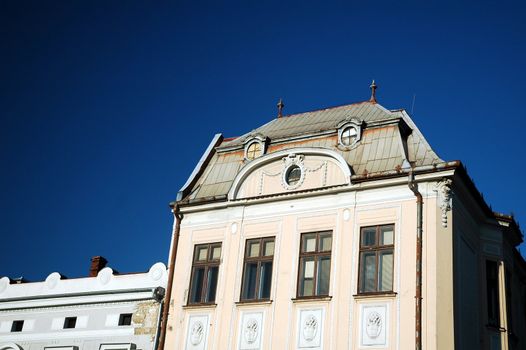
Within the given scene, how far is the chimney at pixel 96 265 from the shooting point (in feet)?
92.3

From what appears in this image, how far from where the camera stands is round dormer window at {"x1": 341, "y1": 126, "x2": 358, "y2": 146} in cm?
2275

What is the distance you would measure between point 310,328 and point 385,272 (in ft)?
8.75

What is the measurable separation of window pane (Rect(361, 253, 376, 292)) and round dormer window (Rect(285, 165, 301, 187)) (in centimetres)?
356

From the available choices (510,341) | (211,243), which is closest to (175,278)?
(211,243)

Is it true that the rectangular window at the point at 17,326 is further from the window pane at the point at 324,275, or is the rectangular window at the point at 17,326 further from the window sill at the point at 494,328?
the window sill at the point at 494,328

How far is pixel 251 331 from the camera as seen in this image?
69.2ft

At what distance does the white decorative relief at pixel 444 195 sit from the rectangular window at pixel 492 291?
3.82m

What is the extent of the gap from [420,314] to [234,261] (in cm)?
638

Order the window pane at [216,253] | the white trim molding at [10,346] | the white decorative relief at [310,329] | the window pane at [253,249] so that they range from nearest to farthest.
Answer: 1. the white decorative relief at [310,329]
2. the window pane at [253,249]
3. the window pane at [216,253]
4. the white trim molding at [10,346]

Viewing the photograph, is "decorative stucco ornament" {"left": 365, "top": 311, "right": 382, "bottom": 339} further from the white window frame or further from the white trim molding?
the white trim molding

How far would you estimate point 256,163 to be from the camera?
23.4 meters

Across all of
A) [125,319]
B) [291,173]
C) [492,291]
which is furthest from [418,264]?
[125,319]

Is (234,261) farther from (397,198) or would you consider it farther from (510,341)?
(510,341)

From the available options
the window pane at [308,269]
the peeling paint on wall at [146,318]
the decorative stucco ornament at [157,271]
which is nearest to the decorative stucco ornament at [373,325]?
the window pane at [308,269]
